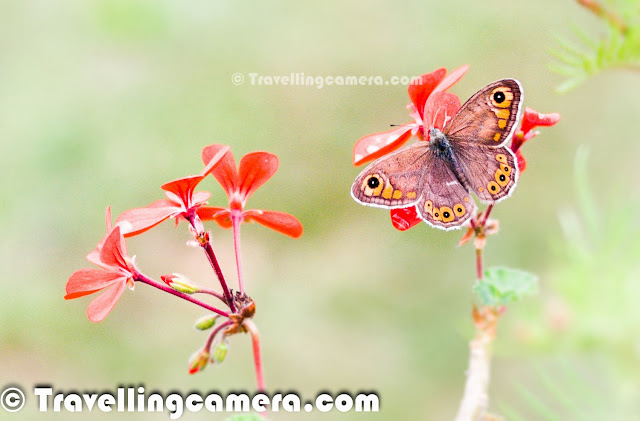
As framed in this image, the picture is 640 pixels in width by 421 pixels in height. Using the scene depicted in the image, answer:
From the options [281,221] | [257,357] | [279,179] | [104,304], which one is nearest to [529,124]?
[281,221]

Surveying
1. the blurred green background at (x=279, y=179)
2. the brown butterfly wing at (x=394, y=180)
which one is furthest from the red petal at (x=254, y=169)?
the blurred green background at (x=279, y=179)

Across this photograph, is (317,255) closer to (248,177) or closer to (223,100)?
(223,100)

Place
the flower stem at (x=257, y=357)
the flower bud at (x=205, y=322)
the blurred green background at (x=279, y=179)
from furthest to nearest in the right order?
the blurred green background at (x=279, y=179) → the flower bud at (x=205, y=322) → the flower stem at (x=257, y=357)

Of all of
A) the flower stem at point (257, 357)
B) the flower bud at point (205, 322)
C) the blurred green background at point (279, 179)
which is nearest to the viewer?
the flower stem at point (257, 357)

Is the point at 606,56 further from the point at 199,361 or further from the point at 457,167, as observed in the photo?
the point at 199,361

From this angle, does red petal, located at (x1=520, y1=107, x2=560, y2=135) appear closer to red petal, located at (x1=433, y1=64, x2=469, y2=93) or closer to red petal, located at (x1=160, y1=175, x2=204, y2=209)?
red petal, located at (x1=433, y1=64, x2=469, y2=93)

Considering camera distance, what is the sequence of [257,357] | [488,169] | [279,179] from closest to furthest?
[257,357] < [488,169] < [279,179]

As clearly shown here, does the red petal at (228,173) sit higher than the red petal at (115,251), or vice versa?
the red petal at (228,173)

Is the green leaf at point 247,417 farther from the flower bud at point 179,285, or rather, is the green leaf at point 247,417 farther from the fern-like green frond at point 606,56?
the fern-like green frond at point 606,56
